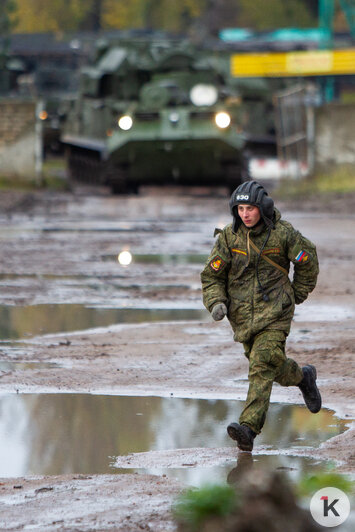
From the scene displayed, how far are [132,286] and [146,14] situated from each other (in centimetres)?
6471

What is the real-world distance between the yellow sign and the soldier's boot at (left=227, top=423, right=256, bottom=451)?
1437 inches

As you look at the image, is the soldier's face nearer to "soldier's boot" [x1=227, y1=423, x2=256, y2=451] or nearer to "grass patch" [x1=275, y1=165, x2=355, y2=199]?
"soldier's boot" [x1=227, y1=423, x2=256, y2=451]

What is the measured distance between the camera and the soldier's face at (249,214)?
21.4 feet

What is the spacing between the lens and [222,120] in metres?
24.1

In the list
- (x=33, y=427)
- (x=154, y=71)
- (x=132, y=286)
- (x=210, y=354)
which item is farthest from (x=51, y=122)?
(x=33, y=427)

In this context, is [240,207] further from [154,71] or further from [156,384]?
[154,71]

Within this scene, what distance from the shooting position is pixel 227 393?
24.9 ft

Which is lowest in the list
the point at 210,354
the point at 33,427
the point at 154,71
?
the point at 154,71

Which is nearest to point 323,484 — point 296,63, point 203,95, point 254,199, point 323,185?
point 254,199

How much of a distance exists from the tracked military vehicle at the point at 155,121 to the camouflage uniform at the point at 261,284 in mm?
17215

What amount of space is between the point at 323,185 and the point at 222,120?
9.35 ft

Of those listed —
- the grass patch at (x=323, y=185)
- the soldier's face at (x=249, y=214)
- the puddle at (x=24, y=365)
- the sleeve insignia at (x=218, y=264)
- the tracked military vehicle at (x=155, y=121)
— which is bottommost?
the grass patch at (x=323, y=185)

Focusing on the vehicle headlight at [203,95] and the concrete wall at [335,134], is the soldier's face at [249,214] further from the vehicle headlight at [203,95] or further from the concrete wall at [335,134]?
the concrete wall at [335,134]

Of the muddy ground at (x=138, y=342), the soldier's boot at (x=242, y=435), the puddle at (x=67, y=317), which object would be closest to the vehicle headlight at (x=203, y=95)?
the muddy ground at (x=138, y=342)
